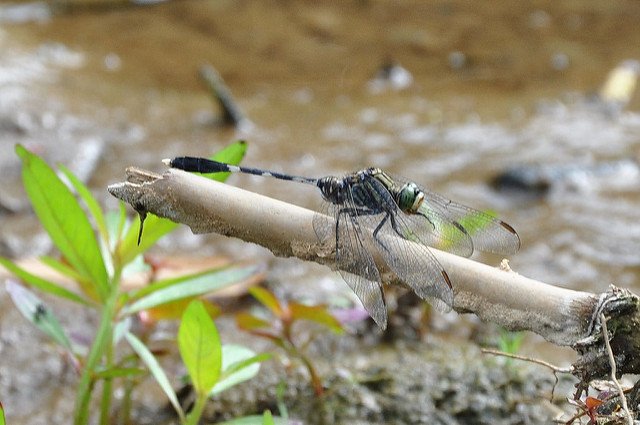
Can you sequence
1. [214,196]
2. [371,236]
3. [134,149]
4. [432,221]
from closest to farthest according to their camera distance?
1. [214,196]
2. [371,236]
3. [432,221]
4. [134,149]

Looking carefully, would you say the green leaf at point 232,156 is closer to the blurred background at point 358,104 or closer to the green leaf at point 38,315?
the green leaf at point 38,315

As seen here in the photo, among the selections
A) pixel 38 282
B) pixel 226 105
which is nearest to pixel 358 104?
pixel 226 105

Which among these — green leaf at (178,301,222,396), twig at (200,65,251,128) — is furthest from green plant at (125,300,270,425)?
twig at (200,65,251,128)

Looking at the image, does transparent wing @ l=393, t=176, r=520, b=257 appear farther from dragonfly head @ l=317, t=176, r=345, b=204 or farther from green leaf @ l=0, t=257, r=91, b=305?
green leaf @ l=0, t=257, r=91, b=305

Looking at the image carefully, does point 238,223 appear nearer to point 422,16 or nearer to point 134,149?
point 134,149

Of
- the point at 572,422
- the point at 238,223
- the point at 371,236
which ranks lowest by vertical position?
the point at 572,422

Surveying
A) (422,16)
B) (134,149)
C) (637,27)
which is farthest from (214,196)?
(637,27)

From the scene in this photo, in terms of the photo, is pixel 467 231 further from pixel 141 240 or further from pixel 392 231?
pixel 141 240

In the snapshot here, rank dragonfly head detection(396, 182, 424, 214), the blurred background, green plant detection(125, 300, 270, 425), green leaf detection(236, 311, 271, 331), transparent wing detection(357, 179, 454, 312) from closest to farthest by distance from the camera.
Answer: transparent wing detection(357, 179, 454, 312) → green plant detection(125, 300, 270, 425) → dragonfly head detection(396, 182, 424, 214) → green leaf detection(236, 311, 271, 331) → the blurred background
